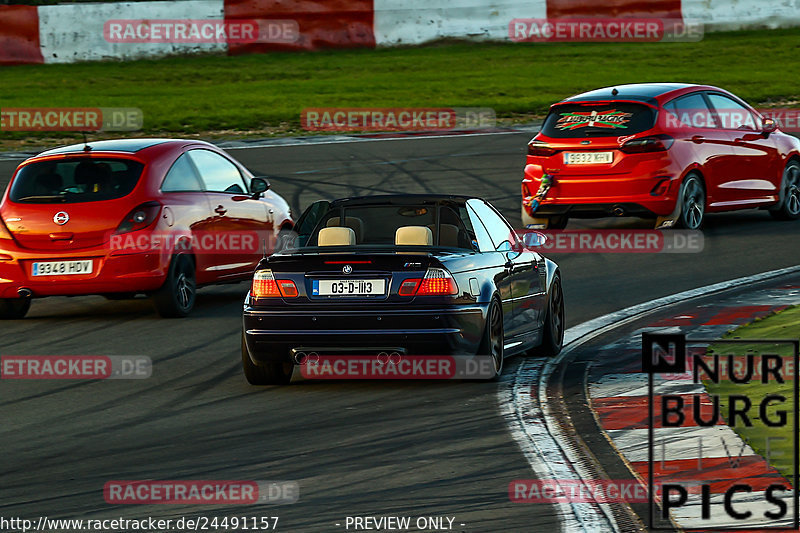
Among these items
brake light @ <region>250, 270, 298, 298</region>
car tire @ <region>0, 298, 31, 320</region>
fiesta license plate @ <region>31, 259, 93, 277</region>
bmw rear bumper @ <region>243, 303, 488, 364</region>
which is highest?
brake light @ <region>250, 270, 298, 298</region>

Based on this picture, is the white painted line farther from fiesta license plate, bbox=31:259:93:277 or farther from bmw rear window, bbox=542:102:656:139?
fiesta license plate, bbox=31:259:93:277

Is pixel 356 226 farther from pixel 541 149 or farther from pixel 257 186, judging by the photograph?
pixel 541 149

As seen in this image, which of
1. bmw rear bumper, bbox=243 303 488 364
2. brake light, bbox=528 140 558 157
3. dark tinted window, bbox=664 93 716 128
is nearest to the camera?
bmw rear bumper, bbox=243 303 488 364

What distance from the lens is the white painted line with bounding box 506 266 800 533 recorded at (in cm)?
650

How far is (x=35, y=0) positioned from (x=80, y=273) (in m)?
27.4

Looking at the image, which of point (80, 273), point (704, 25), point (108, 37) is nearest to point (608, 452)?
point (80, 273)

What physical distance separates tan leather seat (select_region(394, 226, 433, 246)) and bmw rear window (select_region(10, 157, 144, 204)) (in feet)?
11.7

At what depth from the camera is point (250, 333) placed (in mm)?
9648

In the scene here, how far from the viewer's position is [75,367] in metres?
10.6

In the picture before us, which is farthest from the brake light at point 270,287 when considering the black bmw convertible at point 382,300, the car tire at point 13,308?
the car tire at point 13,308

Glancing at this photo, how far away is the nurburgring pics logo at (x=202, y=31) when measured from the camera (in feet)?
115

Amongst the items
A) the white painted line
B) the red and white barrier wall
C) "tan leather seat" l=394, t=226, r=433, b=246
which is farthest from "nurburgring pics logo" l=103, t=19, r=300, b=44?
"tan leather seat" l=394, t=226, r=433, b=246

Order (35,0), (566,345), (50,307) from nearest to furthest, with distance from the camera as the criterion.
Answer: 1. (566,345)
2. (50,307)
3. (35,0)

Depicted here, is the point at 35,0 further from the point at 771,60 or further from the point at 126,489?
the point at 126,489
